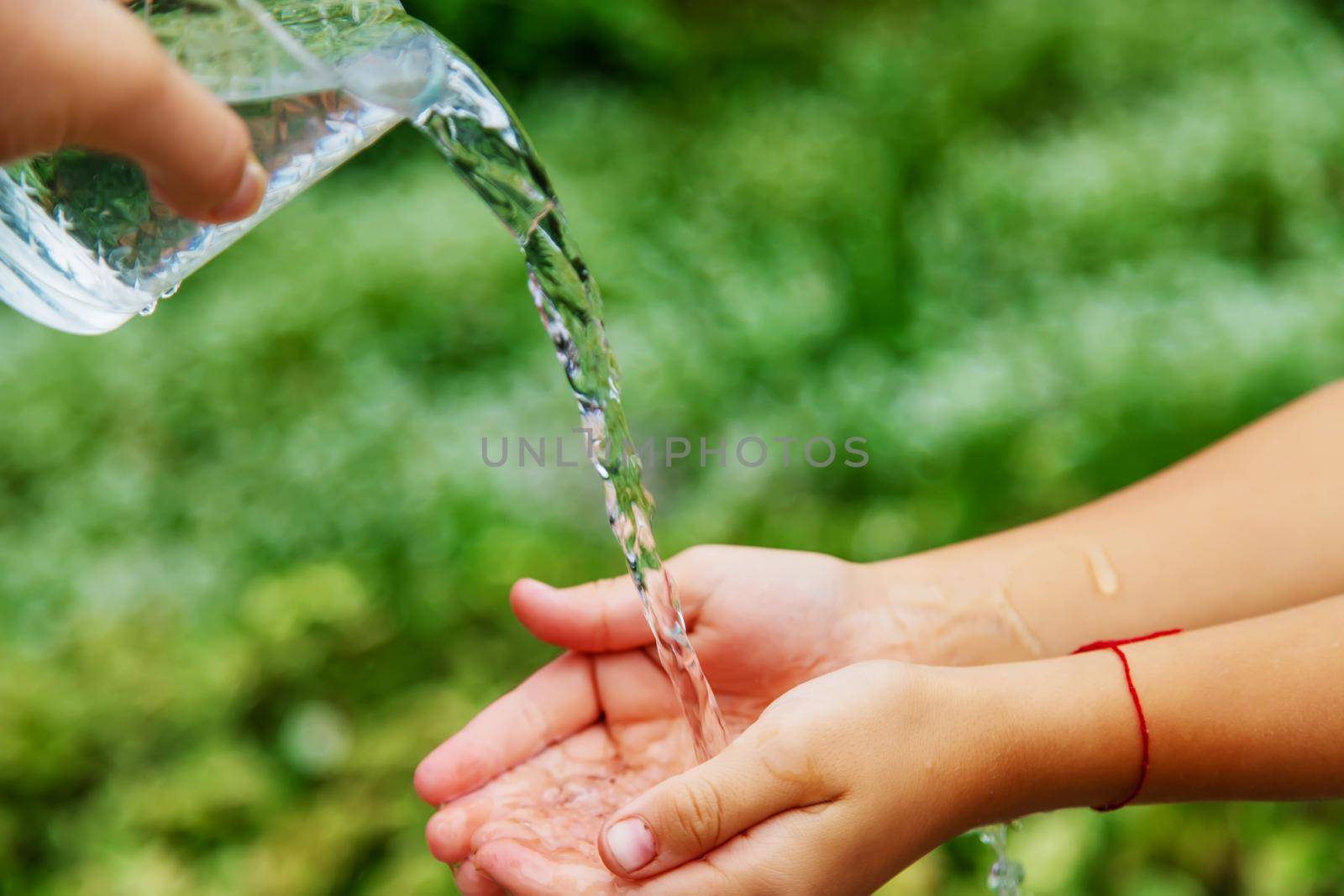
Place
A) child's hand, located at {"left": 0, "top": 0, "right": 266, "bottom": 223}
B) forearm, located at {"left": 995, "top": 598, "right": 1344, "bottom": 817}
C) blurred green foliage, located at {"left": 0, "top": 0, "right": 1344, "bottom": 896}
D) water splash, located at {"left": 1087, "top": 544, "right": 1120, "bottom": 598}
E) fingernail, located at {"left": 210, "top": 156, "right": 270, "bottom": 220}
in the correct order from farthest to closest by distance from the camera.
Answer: blurred green foliage, located at {"left": 0, "top": 0, "right": 1344, "bottom": 896}, water splash, located at {"left": 1087, "top": 544, "right": 1120, "bottom": 598}, forearm, located at {"left": 995, "top": 598, "right": 1344, "bottom": 817}, fingernail, located at {"left": 210, "top": 156, "right": 270, "bottom": 220}, child's hand, located at {"left": 0, "top": 0, "right": 266, "bottom": 223}

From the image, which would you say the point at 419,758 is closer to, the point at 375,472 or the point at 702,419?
the point at 375,472

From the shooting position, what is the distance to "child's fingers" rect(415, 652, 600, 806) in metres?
1.55

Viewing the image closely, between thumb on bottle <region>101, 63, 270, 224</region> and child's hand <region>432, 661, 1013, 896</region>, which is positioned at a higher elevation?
thumb on bottle <region>101, 63, 270, 224</region>

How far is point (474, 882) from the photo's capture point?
55.9 inches

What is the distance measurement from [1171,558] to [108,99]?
1.48 meters

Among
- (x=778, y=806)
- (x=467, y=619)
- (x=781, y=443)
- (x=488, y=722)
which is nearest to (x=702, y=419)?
(x=781, y=443)

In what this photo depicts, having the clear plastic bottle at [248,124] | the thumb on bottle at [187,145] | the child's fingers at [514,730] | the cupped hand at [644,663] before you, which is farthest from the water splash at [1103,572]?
the thumb on bottle at [187,145]

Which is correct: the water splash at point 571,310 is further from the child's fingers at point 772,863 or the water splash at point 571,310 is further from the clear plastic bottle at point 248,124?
the child's fingers at point 772,863

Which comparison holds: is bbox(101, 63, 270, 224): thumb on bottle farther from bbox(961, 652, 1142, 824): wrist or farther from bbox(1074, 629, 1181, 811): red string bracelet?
bbox(1074, 629, 1181, 811): red string bracelet

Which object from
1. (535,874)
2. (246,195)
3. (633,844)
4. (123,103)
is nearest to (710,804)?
(633,844)

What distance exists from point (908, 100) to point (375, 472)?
7.07ft

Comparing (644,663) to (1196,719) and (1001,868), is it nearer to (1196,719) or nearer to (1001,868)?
(1001,868)

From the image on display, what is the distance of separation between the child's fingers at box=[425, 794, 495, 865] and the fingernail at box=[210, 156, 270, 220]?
807 millimetres

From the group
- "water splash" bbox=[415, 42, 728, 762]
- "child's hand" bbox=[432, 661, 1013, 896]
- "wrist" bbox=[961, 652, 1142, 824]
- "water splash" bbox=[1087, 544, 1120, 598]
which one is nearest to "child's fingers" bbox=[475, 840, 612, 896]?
"child's hand" bbox=[432, 661, 1013, 896]
